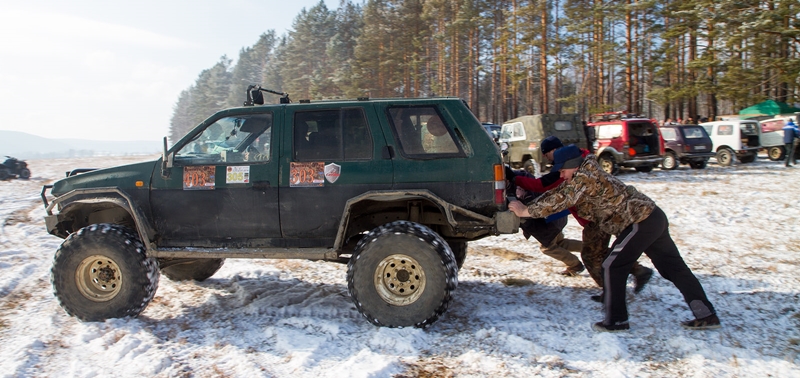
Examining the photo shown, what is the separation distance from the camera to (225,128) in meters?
4.82

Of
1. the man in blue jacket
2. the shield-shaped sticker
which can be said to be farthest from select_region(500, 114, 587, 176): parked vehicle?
the shield-shaped sticker

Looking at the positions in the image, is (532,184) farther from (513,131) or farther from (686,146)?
(686,146)

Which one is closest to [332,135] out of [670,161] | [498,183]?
[498,183]

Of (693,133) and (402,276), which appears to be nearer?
(402,276)

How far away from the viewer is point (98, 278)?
4715mm

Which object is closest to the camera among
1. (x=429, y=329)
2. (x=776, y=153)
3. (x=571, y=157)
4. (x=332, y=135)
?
(x=429, y=329)

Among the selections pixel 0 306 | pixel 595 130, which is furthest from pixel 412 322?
pixel 595 130

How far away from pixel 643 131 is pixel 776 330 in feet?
45.1

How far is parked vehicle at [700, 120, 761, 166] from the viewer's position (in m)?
19.0

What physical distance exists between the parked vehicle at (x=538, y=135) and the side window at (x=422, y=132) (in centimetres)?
1179

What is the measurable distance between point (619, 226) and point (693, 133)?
16220 millimetres

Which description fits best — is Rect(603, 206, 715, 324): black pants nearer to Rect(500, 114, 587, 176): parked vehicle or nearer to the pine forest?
Rect(500, 114, 587, 176): parked vehicle

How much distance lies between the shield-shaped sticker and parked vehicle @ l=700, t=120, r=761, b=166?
62.0 ft

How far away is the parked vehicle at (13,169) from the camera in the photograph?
20812mm
